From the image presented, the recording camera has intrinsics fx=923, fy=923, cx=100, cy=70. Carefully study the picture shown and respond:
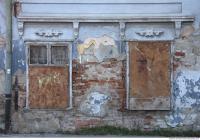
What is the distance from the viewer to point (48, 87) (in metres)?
Answer: 21.2

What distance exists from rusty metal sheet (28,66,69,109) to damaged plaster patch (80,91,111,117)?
1.44 ft

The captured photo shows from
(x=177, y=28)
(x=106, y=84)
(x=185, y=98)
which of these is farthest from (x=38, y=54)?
(x=185, y=98)

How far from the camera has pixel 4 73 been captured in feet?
69.6

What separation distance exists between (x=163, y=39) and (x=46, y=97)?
299 centimetres

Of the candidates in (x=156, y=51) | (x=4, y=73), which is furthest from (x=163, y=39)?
(x=4, y=73)

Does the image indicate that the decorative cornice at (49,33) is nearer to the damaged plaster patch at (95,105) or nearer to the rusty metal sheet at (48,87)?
the rusty metal sheet at (48,87)

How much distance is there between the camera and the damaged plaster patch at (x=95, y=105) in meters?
21.1

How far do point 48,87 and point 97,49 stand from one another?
1.42 m

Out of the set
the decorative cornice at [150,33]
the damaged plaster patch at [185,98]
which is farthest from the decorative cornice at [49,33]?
the damaged plaster patch at [185,98]

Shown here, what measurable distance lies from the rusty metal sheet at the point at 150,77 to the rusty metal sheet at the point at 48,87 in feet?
5.05

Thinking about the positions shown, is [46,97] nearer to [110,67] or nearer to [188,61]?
[110,67]

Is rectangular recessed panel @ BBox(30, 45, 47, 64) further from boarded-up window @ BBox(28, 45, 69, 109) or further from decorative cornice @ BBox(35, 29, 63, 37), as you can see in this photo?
decorative cornice @ BBox(35, 29, 63, 37)

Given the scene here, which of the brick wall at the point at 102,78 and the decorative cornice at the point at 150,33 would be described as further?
the brick wall at the point at 102,78

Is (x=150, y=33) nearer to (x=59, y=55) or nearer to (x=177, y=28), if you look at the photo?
(x=177, y=28)
